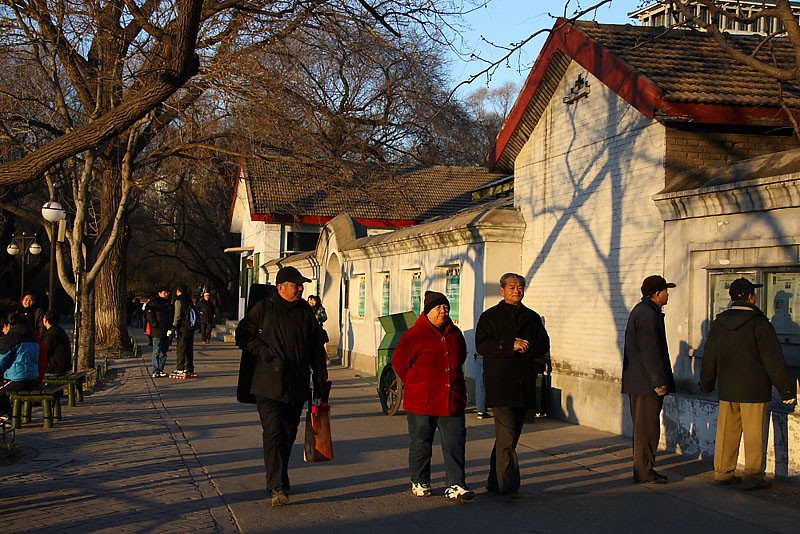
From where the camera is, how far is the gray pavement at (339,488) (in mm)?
7172

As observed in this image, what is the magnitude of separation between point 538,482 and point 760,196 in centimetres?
357

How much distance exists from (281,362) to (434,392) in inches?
48.8

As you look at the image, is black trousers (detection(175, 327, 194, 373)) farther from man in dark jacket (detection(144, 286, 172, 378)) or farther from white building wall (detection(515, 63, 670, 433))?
white building wall (detection(515, 63, 670, 433))

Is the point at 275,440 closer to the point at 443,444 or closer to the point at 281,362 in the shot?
the point at 281,362

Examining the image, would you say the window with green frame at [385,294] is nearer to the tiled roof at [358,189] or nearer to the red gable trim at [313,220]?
the tiled roof at [358,189]

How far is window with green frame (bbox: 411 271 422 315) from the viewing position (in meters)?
18.9

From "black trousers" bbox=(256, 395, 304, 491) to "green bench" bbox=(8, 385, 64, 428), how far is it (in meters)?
5.02

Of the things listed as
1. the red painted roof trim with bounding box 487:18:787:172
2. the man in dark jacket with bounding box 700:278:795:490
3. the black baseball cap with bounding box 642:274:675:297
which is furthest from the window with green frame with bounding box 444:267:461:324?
the man in dark jacket with bounding box 700:278:795:490

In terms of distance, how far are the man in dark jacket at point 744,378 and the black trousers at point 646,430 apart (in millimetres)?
534

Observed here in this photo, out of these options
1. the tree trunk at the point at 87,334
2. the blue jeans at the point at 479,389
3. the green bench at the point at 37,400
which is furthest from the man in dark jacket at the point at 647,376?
the tree trunk at the point at 87,334

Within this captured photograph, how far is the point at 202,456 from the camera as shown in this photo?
10039mm

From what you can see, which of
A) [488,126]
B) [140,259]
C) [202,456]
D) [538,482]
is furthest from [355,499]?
[140,259]

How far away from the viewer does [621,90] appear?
12.3 m

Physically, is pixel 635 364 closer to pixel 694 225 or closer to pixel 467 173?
pixel 694 225
